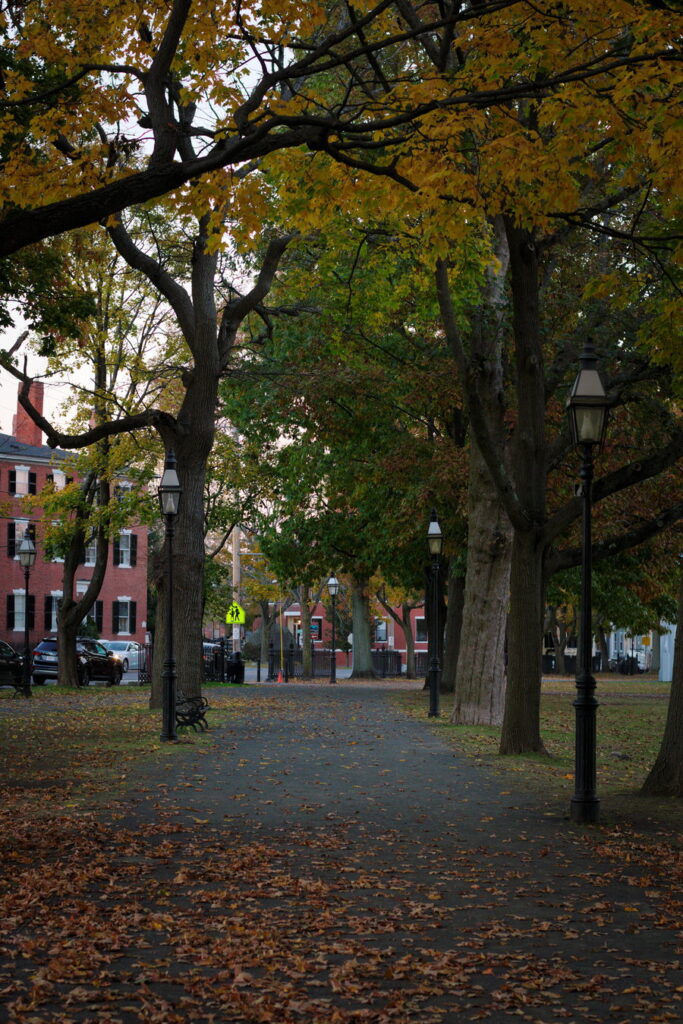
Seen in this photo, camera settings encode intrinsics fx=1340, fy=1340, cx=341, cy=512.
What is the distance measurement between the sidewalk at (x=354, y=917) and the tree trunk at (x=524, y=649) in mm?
3488

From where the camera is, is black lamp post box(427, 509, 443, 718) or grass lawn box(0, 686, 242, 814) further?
black lamp post box(427, 509, 443, 718)

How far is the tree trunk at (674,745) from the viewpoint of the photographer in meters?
12.6

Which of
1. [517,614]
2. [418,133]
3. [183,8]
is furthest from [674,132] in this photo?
[517,614]

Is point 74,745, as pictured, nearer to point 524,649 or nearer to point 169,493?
point 169,493

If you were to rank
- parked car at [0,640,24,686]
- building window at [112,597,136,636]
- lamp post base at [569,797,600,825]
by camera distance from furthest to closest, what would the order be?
building window at [112,597,136,636], parked car at [0,640,24,686], lamp post base at [569,797,600,825]

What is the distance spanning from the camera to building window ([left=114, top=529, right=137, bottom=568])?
70.8 meters

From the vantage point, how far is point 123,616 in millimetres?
71188

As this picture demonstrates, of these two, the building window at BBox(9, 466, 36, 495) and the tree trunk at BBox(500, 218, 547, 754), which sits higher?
the building window at BBox(9, 466, 36, 495)

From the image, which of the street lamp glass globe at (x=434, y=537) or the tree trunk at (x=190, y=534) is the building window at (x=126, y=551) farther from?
the tree trunk at (x=190, y=534)

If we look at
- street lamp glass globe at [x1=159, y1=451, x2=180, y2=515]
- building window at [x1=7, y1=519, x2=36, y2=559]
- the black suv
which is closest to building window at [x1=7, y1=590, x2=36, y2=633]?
building window at [x1=7, y1=519, x2=36, y2=559]

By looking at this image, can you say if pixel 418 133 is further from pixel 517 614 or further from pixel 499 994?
pixel 517 614

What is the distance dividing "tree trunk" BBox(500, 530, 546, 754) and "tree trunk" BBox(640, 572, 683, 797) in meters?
4.09

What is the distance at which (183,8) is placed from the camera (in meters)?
8.88

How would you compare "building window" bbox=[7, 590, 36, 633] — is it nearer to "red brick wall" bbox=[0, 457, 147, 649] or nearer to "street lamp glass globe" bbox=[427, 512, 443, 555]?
"red brick wall" bbox=[0, 457, 147, 649]
